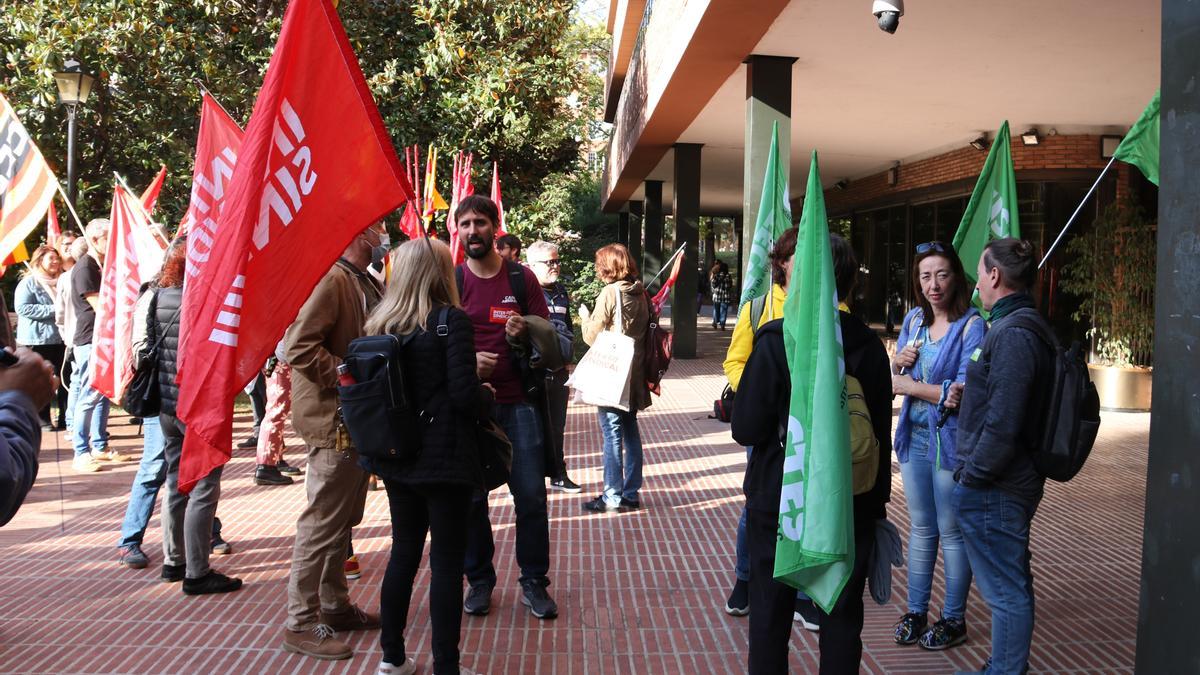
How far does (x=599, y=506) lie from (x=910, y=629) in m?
2.86

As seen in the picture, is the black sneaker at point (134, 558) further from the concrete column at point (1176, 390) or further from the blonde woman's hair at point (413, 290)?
the concrete column at point (1176, 390)

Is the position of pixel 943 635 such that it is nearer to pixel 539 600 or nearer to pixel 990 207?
pixel 539 600

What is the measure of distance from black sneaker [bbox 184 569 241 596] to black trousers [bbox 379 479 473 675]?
1644mm

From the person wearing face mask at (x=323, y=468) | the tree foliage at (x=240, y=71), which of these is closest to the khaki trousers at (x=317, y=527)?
the person wearing face mask at (x=323, y=468)

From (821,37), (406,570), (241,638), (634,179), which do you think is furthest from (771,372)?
(634,179)

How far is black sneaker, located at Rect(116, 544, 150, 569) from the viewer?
5562mm

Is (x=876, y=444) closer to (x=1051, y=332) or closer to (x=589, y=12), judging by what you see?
(x=1051, y=332)

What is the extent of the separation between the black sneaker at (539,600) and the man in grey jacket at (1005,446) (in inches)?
79.0

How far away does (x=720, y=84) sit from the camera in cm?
1091

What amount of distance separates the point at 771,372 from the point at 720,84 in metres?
8.34

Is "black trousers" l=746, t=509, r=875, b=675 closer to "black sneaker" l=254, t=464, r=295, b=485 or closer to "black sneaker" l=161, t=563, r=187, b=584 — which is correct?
"black sneaker" l=161, t=563, r=187, b=584

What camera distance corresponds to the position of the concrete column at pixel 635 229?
103 feet

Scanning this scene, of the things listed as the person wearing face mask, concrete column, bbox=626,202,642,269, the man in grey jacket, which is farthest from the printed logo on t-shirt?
concrete column, bbox=626,202,642,269

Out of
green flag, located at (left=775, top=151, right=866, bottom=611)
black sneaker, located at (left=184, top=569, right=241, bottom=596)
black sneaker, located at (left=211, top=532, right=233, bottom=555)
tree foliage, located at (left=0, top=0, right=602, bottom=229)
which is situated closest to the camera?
green flag, located at (left=775, top=151, right=866, bottom=611)
